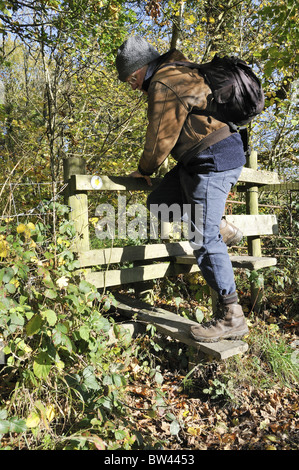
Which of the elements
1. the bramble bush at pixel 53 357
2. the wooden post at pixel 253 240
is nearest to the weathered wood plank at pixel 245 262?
the wooden post at pixel 253 240

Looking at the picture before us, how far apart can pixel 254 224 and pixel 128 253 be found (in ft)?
5.19

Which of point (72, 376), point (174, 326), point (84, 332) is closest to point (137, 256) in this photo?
point (174, 326)

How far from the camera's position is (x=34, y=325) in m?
1.84

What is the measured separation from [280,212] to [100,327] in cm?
424

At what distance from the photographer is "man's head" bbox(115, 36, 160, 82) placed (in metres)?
2.40

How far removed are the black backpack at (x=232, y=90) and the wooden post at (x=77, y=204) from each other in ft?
3.34

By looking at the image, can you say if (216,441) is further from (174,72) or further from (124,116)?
(124,116)

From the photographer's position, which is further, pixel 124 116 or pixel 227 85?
pixel 124 116

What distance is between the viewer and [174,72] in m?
2.25

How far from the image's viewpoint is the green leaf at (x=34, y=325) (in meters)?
1.84

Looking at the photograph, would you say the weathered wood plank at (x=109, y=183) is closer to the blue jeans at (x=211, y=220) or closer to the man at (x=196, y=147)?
the man at (x=196, y=147)

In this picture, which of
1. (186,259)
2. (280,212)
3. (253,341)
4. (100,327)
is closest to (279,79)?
(280,212)

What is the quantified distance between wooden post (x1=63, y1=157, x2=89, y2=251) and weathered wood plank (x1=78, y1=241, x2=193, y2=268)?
0.09 meters
